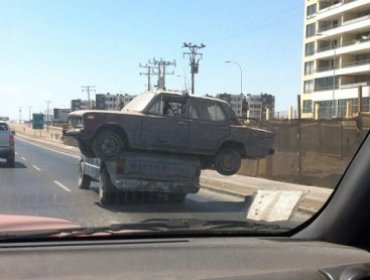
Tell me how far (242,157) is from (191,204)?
835 mm

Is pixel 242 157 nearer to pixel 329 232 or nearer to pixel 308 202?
pixel 308 202

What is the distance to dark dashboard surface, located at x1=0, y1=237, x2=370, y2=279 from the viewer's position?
115 inches

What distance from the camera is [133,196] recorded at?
7754 millimetres

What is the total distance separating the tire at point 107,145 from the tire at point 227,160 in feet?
5.08

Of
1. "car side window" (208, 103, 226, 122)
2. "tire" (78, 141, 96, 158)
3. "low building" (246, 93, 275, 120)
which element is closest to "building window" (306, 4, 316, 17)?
"low building" (246, 93, 275, 120)

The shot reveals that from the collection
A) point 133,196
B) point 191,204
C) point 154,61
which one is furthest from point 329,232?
point 133,196

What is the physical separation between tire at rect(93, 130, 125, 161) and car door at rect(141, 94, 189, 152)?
1.51 ft

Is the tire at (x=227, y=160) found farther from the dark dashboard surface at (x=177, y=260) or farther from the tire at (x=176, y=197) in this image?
the dark dashboard surface at (x=177, y=260)

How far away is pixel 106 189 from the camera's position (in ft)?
28.6

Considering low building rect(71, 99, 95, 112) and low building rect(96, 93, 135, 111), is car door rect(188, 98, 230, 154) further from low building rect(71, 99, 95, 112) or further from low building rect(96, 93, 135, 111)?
low building rect(71, 99, 95, 112)

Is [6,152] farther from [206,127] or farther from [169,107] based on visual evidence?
[206,127]

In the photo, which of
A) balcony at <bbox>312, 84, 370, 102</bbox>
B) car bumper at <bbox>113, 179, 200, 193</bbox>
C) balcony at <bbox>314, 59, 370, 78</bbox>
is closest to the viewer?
car bumper at <bbox>113, 179, 200, 193</bbox>

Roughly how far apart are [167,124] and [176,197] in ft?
3.65

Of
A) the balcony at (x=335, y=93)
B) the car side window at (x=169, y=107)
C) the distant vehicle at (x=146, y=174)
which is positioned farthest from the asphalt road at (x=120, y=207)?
the balcony at (x=335, y=93)
